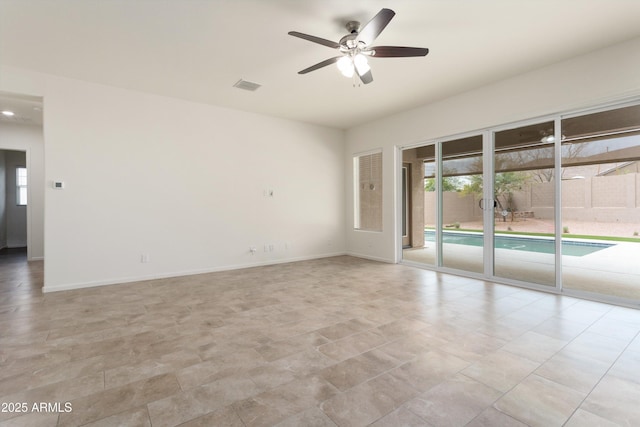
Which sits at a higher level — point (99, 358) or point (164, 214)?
point (164, 214)

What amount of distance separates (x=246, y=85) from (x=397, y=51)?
8.23 ft

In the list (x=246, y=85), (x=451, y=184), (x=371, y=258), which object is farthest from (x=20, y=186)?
(x=451, y=184)

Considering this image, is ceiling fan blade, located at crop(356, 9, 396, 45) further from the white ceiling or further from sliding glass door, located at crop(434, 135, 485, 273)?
sliding glass door, located at crop(434, 135, 485, 273)

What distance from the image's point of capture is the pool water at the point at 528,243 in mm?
4238

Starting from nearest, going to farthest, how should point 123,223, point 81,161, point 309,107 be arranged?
point 81,161 → point 123,223 → point 309,107

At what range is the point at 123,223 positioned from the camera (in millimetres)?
4641

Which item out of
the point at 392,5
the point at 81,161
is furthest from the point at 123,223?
the point at 392,5

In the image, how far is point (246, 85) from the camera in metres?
4.47

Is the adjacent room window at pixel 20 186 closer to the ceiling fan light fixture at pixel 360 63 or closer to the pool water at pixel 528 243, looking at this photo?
the ceiling fan light fixture at pixel 360 63

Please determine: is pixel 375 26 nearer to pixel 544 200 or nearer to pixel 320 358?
pixel 320 358

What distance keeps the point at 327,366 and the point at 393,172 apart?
4533 mm

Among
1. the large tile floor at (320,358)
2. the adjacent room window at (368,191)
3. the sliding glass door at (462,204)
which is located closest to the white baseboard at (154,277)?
the large tile floor at (320,358)

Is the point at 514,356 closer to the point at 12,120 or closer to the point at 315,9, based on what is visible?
the point at 315,9

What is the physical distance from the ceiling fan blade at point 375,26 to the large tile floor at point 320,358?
2.65 meters
